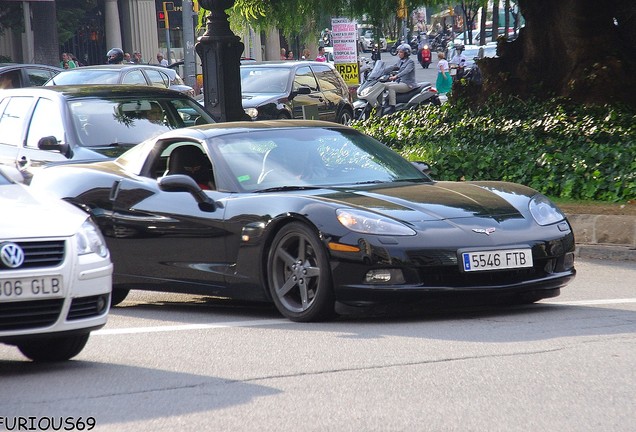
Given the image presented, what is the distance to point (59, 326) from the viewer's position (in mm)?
6680

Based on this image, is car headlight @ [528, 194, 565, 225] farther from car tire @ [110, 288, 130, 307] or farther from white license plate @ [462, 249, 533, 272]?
car tire @ [110, 288, 130, 307]

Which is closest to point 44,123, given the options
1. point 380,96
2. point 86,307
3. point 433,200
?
point 433,200

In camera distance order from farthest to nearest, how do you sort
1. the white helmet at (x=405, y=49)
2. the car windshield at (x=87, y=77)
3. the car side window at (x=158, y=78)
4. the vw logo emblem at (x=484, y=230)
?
1. the white helmet at (x=405, y=49)
2. the car side window at (x=158, y=78)
3. the car windshield at (x=87, y=77)
4. the vw logo emblem at (x=484, y=230)

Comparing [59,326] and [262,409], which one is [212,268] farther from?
[262,409]

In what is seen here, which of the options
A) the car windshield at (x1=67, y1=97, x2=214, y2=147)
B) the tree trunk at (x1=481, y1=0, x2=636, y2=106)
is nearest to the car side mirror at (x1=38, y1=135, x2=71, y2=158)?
the car windshield at (x1=67, y1=97, x2=214, y2=147)

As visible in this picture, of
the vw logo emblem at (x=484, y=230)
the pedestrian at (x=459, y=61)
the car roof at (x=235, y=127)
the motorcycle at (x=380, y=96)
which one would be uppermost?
the car roof at (x=235, y=127)

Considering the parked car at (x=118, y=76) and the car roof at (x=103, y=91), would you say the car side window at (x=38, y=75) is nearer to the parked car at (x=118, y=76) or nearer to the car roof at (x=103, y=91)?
the parked car at (x=118, y=76)

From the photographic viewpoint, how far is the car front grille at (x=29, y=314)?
6.48m

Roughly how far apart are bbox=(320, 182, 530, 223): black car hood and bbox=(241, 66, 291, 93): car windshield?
15479 millimetres

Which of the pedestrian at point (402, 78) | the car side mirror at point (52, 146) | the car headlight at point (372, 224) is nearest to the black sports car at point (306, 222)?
the car headlight at point (372, 224)

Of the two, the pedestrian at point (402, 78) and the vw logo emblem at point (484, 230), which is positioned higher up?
the vw logo emblem at point (484, 230)

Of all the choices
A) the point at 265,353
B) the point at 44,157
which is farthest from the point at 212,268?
the point at 44,157

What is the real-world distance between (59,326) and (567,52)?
1175 cm

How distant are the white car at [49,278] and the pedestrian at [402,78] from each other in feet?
72.7
